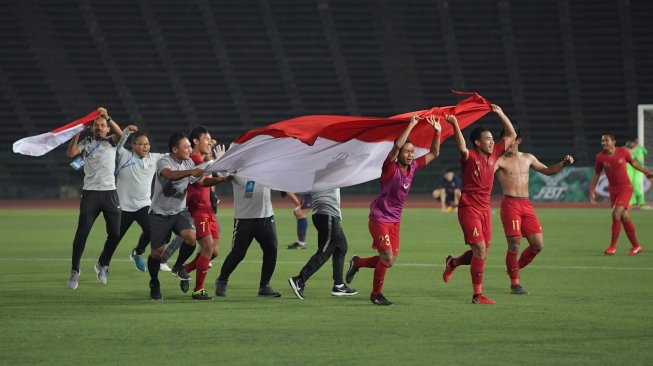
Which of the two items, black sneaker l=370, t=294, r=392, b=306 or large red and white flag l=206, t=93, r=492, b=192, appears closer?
black sneaker l=370, t=294, r=392, b=306

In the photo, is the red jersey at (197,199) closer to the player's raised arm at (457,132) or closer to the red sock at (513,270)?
the player's raised arm at (457,132)

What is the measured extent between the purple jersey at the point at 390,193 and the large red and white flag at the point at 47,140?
4848mm

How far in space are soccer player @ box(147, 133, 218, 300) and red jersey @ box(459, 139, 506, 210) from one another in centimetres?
282

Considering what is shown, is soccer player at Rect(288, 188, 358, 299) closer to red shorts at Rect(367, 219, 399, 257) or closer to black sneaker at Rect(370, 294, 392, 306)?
red shorts at Rect(367, 219, 399, 257)

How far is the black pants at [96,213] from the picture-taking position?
1444cm

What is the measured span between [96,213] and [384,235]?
172 inches

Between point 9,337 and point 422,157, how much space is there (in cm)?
508

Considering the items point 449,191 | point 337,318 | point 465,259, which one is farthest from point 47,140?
point 449,191

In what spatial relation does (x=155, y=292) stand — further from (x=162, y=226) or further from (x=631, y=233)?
(x=631, y=233)

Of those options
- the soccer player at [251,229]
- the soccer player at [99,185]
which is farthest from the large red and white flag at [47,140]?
the soccer player at [251,229]

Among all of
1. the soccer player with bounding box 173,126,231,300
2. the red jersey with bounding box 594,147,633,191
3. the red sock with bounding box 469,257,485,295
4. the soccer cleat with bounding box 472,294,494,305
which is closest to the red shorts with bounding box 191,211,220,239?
the soccer player with bounding box 173,126,231,300

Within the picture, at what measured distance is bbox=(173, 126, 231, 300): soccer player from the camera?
41.8 feet

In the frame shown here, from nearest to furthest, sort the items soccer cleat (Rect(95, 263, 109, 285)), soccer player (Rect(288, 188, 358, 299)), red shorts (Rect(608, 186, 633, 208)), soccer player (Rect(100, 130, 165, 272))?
soccer player (Rect(288, 188, 358, 299)), soccer cleat (Rect(95, 263, 109, 285)), soccer player (Rect(100, 130, 165, 272)), red shorts (Rect(608, 186, 633, 208))

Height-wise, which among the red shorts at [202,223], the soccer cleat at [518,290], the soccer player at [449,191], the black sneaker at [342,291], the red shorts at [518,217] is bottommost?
the soccer player at [449,191]
